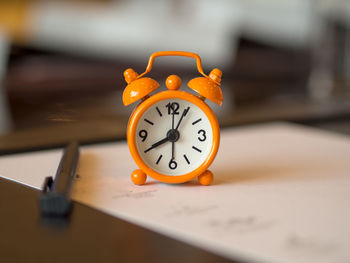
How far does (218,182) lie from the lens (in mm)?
901

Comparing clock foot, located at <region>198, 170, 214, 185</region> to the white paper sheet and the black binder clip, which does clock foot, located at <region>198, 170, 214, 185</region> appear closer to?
the white paper sheet

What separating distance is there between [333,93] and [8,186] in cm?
201

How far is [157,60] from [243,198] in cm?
281

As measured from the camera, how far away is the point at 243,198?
2.63 ft

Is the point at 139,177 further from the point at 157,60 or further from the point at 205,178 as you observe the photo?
the point at 157,60

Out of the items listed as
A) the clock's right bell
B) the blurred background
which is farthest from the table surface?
the blurred background

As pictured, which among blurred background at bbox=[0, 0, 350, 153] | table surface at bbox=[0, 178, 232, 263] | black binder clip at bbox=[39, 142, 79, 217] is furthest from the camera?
blurred background at bbox=[0, 0, 350, 153]

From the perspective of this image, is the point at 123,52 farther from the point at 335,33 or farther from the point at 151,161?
the point at 151,161

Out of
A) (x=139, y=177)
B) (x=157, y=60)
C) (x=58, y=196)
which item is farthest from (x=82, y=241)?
(x=157, y=60)

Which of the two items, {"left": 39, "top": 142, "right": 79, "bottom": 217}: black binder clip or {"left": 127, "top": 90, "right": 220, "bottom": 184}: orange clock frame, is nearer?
{"left": 39, "top": 142, "right": 79, "bottom": 217}: black binder clip

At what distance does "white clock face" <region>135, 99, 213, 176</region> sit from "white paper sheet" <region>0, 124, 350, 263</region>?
43 mm

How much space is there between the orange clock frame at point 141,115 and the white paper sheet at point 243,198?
0.02m

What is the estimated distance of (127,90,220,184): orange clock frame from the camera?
84cm

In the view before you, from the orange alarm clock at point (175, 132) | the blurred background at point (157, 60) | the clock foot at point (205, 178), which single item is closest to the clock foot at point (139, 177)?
the orange alarm clock at point (175, 132)
